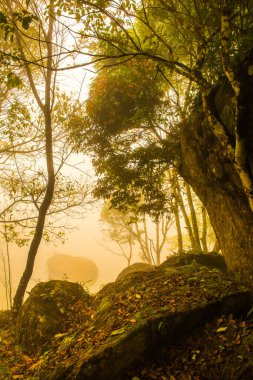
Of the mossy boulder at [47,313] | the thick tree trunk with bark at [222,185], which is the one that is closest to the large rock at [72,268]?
the mossy boulder at [47,313]

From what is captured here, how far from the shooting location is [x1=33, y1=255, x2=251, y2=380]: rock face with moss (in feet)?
15.3

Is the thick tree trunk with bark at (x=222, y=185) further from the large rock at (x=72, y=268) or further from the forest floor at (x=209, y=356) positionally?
the large rock at (x=72, y=268)

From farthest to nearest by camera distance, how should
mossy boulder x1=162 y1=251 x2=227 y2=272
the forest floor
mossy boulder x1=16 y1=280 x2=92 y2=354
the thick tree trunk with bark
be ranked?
mossy boulder x1=162 y1=251 x2=227 y2=272 < mossy boulder x1=16 y1=280 x2=92 y2=354 < the thick tree trunk with bark < the forest floor

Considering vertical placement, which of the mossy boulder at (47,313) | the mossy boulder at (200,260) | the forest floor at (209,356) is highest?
the mossy boulder at (200,260)

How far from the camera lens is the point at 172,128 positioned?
10.9m

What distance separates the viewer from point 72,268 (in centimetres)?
6531

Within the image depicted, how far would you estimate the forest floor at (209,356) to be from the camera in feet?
13.4

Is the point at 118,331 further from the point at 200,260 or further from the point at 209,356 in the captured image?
the point at 200,260

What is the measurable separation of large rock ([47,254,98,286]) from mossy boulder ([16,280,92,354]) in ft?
184

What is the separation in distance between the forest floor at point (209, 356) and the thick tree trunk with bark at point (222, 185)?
7.77ft

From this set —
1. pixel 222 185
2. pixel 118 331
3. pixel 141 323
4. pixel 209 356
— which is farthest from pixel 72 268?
pixel 209 356

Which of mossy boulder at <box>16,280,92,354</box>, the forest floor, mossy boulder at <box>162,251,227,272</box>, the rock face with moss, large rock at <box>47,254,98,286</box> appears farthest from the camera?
large rock at <box>47,254,98,286</box>

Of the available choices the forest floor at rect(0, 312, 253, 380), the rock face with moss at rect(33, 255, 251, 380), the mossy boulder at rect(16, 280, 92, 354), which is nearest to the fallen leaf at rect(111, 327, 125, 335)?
the rock face with moss at rect(33, 255, 251, 380)

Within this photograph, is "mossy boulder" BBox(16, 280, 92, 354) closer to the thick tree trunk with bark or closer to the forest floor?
the forest floor
